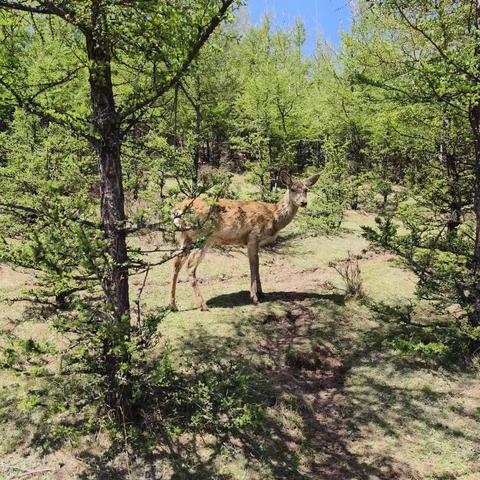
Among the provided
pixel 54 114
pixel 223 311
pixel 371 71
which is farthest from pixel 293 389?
pixel 371 71

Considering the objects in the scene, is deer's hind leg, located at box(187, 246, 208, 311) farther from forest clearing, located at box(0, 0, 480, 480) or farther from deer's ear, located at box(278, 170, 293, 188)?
deer's ear, located at box(278, 170, 293, 188)

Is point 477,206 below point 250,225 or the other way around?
the other way around

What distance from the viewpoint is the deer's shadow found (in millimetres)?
10420

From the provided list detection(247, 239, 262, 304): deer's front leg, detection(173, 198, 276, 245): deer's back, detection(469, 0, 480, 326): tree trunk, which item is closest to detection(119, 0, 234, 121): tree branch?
detection(469, 0, 480, 326): tree trunk

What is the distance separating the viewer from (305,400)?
713 centimetres

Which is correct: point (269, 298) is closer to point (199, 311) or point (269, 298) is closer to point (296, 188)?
point (199, 311)

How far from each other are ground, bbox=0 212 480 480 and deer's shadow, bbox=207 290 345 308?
4 centimetres

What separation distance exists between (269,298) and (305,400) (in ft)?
12.8

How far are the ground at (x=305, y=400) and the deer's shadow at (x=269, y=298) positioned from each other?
44 mm

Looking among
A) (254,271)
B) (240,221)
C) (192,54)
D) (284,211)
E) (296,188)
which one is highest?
(192,54)

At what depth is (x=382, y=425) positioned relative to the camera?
6695mm

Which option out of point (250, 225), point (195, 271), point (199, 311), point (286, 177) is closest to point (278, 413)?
point (199, 311)

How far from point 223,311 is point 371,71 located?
52.7 feet

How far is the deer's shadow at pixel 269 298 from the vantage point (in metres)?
10.4
